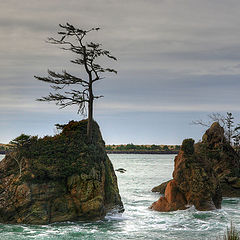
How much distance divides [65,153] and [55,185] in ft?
9.63

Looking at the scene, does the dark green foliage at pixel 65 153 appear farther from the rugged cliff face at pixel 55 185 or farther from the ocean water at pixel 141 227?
the ocean water at pixel 141 227

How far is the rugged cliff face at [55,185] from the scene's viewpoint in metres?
25.0

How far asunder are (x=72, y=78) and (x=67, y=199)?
988cm

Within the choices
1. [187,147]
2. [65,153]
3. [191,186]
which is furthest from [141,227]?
[187,147]

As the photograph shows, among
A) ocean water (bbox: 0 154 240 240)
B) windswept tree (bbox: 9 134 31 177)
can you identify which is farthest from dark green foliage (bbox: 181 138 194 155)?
windswept tree (bbox: 9 134 31 177)

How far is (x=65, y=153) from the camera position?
28203 mm

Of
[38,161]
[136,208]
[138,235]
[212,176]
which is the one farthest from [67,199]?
[212,176]

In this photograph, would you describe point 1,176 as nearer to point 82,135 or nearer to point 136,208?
point 82,135

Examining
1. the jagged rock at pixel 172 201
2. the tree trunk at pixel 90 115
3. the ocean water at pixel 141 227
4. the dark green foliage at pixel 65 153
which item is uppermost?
the tree trunk at pixel 90 115

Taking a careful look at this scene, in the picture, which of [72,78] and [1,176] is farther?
[72,78]

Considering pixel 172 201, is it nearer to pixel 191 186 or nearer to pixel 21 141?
pixel 191 186

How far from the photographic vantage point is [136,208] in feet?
109

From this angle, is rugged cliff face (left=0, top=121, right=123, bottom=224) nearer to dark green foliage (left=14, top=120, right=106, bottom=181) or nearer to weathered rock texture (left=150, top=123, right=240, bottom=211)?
dark green foliage (left=14, top=120, right=106, bottom=181)

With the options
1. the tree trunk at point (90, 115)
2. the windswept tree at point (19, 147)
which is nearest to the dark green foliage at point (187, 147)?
the tree trunk at point (90, 115)
